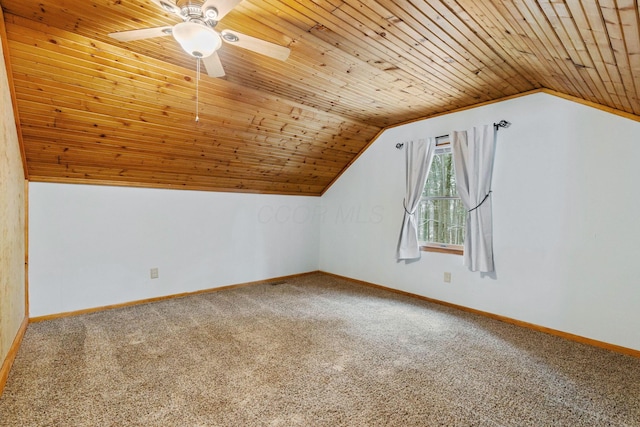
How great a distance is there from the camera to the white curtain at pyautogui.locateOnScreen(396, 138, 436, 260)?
3812 mm

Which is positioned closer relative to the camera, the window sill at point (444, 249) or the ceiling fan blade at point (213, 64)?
the ceiling fan blade at point (213, 64)

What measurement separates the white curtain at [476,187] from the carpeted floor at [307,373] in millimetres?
677

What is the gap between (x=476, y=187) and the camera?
3330mm

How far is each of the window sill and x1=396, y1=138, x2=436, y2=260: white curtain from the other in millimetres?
96

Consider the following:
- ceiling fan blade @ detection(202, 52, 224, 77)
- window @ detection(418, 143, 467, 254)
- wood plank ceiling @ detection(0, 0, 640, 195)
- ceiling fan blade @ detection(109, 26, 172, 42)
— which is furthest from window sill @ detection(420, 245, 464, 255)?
ceiling fan blade @ detection(109, 26, 172, 42)

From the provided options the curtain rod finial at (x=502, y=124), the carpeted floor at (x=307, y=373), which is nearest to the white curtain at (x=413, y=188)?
the curtain rod finial at (x=502, y=124)

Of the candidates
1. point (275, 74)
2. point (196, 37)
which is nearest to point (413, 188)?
point (275, 74)

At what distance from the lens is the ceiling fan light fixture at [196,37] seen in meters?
1.48

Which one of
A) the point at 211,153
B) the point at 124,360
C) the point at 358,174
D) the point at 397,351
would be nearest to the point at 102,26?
the point at 211,153

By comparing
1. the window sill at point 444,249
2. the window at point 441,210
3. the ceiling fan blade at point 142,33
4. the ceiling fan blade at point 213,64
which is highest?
the ceiling fan blade at point 142,33

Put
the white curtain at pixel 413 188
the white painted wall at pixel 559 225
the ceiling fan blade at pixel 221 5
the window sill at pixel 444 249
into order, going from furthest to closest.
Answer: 1. the white curtain at pixel 413 188
2. the window sill at pixel 444 249
3. the white painted wall at pixel 559 225
4. the ceiling fan blade at pixel 221 5

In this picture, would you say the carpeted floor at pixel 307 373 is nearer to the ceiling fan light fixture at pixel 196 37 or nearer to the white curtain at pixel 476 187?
the white curtain at pixel 476 187

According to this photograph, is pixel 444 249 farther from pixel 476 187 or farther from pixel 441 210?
pixel 476 187

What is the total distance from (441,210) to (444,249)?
48 cm
